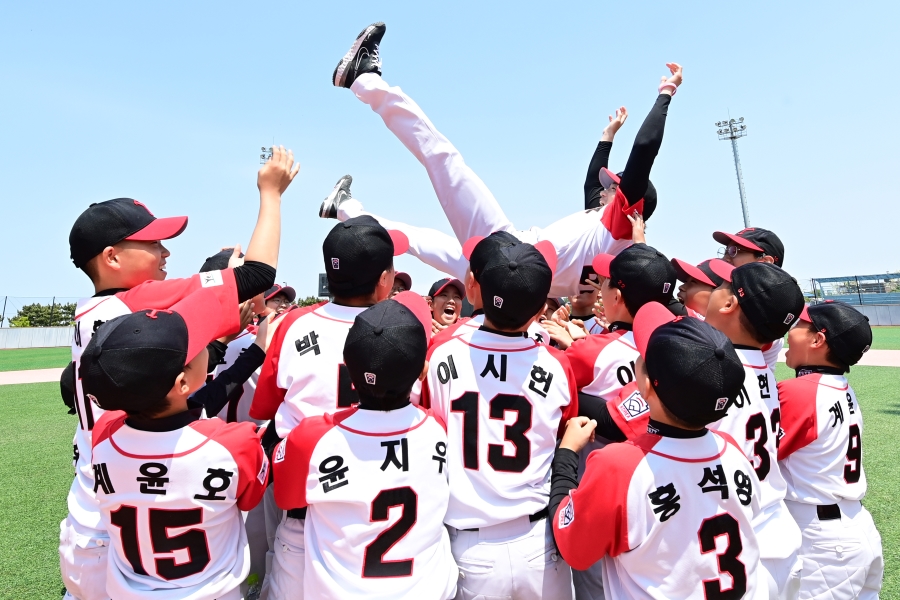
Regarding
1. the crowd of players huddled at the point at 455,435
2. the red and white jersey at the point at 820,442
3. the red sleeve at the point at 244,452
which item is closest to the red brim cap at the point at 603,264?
the crowd of players huddled at the point at 455,435

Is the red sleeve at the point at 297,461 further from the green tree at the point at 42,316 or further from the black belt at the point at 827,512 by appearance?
the green tree at the point at 42,316

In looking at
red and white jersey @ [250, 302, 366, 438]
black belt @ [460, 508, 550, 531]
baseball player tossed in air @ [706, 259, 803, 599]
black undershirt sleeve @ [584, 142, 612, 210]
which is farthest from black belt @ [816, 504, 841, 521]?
black undershirt sleeve @ [584, 142, 612, 210]

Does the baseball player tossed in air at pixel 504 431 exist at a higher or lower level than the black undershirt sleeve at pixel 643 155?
lower

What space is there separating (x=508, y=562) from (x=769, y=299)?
1.53 meters

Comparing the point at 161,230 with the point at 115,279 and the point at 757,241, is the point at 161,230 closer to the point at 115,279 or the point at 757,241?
the point at 115,279

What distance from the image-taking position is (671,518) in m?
1.83

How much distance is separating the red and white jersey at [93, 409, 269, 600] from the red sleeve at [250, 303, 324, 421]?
0.54 meters

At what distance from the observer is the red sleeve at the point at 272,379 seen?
2553 mm

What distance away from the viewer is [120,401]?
5.97ft

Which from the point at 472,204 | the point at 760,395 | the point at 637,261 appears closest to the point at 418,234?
the point at 472,204

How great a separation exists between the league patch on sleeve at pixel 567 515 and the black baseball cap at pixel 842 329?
1.64 m

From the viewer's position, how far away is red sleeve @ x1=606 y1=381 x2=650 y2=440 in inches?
91.5

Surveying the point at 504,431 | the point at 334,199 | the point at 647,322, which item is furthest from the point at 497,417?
the point at 334,199

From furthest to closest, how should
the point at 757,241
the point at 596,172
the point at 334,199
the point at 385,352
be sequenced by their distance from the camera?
the point at 596,172
the point at 334,199
the point at 757,241
the point at 385,352
